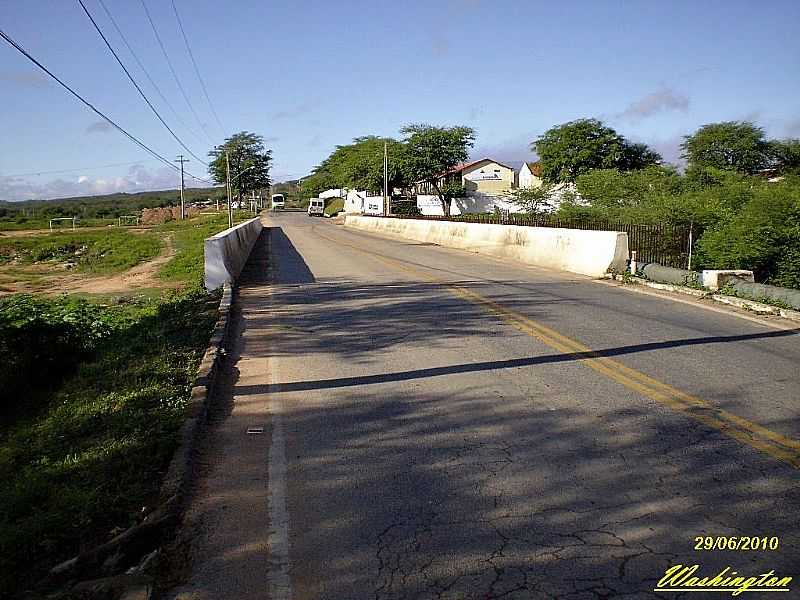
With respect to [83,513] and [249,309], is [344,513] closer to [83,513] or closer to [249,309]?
[83,513]

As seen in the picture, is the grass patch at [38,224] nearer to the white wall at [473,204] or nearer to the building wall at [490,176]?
the white wall at [473,204]

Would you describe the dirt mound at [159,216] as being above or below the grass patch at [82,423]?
above

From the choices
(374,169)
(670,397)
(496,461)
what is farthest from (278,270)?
(374,169)

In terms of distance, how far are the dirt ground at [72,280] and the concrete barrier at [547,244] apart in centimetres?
1101

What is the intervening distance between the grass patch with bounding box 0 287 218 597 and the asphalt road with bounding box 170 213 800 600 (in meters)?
0.53

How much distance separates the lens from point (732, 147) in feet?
204

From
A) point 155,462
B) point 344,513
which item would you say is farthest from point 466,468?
point 155,462

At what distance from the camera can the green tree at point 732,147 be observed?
6219 cm

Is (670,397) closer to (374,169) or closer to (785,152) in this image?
(785,152)

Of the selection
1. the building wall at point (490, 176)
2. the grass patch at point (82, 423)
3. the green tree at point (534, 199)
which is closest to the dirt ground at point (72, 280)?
the grass patch at point (82, 423)

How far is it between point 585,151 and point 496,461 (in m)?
72.3

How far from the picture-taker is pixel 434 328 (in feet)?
37.7

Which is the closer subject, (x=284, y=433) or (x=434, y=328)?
(x=284, y=433)

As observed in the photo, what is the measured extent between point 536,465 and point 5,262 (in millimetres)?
52315
